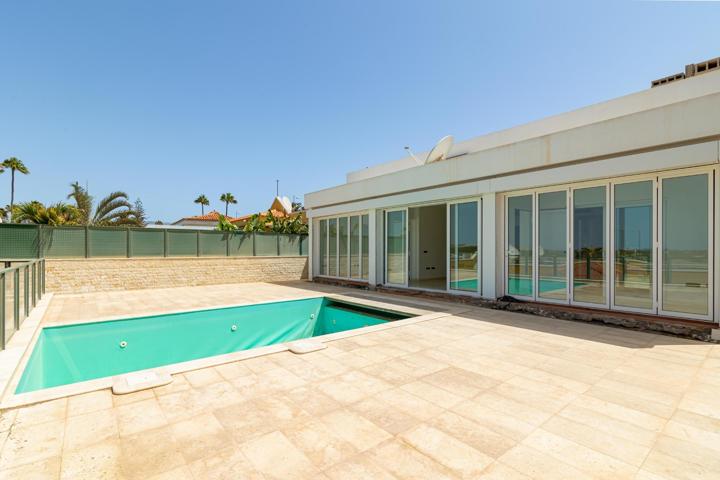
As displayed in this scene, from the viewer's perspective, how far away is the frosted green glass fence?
1108 centimetres

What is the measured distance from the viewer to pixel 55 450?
101 inches

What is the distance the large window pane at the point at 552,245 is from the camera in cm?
774

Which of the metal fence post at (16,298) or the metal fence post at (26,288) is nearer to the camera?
the metal fence post at (16,298)

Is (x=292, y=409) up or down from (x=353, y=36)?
down

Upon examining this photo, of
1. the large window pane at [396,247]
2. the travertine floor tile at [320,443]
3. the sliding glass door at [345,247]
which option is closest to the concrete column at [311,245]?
the sliding glass door at [345,247]

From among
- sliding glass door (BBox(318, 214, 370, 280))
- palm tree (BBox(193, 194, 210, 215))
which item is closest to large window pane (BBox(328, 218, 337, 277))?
sliding glass door (BBox(318, 214, 370, 280))

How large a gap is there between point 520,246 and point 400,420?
6.61 m

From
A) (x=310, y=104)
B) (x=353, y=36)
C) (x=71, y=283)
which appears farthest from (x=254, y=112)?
(x=71, y=283)

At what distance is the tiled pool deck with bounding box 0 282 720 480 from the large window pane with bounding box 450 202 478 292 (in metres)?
4.40

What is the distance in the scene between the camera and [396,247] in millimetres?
12023

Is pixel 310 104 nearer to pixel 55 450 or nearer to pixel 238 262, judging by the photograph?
pixel 238 262

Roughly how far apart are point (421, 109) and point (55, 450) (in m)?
16.7

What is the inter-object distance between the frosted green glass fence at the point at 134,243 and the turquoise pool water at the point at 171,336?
6.14m

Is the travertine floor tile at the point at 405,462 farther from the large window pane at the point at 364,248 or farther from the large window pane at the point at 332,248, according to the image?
the large window pane at the point at 332,248
